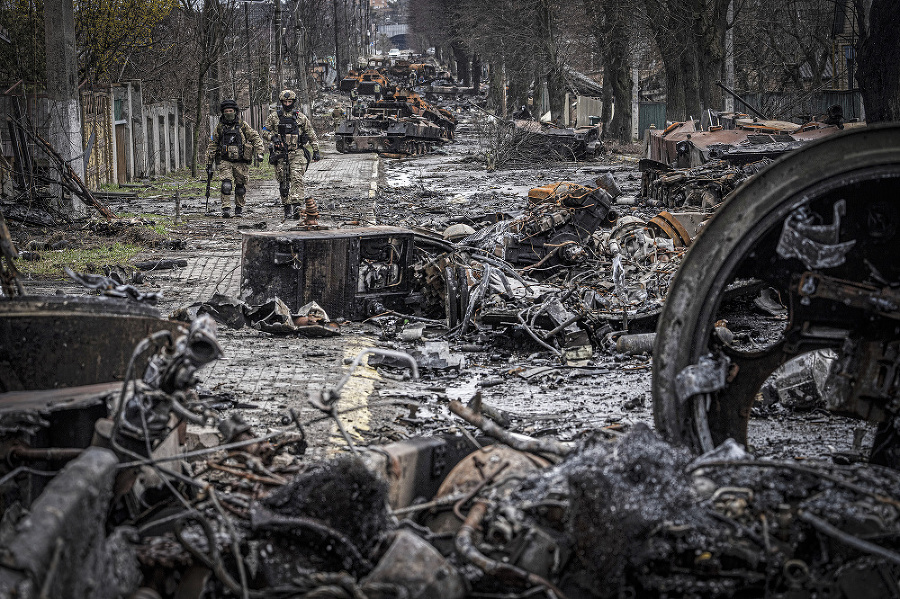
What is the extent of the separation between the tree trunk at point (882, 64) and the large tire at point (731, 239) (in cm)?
994

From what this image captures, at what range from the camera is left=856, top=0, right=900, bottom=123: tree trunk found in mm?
12718

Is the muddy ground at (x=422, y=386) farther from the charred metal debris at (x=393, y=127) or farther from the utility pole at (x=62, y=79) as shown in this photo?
the charred metal debris at (x=393, y=127)

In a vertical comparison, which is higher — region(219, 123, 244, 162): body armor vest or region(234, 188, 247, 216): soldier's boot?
region(219, 123, 244, 162): body armor vest

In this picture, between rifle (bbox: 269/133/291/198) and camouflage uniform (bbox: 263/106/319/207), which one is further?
rifle (bbox: 269/133/291/198)

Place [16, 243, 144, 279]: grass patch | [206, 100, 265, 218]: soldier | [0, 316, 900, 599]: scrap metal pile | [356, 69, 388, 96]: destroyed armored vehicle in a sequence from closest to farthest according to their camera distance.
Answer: [0, 316, 900, 599]: scrap metal pile < [16, 243, 144, 279]: grass patch < [206, 100, 265, 218]: soldier < [356, 69, 388, 96]: destroyed armored vehicle

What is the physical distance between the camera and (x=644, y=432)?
398 centimetres

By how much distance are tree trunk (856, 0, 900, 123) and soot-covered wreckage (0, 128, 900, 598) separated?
10004 millimetres

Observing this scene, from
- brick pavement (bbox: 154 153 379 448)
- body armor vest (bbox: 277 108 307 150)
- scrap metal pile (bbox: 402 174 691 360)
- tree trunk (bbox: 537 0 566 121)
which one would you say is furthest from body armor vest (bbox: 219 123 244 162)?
tree trunk (bbox: 537 0 566 121)

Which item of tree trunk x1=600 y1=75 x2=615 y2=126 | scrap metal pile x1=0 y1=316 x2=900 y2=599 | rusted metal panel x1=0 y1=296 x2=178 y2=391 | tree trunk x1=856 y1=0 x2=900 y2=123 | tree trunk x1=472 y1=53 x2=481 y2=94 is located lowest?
scrap metal pile x1=0 y1=316 x2=900 y2=599

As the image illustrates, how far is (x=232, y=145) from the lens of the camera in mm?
18859

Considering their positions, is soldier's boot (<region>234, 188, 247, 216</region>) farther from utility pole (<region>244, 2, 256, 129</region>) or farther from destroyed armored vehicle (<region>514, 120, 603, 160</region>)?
destroyed armored vehicle (<region>514, 120, 603, 160</region>)

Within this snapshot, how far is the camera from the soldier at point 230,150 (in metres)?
18.7

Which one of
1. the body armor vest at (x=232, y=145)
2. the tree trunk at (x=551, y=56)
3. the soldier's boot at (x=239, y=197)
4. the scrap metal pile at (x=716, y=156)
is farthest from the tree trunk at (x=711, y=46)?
the soldier's boot at (x=239, y=197)

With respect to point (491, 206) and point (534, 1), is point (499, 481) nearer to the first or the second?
point (491, 206)
